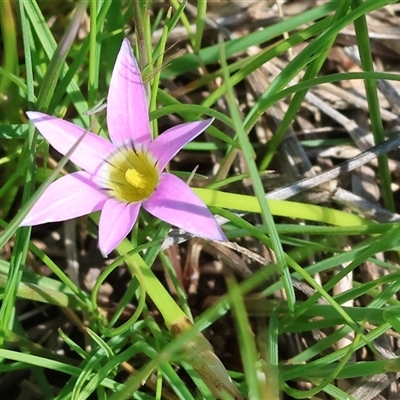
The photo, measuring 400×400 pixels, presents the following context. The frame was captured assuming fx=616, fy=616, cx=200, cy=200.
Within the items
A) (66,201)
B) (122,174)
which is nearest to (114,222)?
(66,201)

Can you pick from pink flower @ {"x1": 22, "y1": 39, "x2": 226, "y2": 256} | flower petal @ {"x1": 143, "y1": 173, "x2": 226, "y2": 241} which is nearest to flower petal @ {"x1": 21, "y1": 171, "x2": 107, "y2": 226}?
pink flower @ {"x1": 22, "y1": 39, "x2": 226, "y2": 256}

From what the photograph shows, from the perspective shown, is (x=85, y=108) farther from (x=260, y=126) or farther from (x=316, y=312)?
(x=316, y=312)

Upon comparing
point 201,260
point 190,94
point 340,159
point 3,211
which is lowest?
point 201,260

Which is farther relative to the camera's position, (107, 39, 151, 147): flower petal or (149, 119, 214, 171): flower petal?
(107, 39, 151, 147): flower petal

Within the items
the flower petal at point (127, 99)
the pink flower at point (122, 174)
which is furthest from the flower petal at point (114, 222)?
the flower petal at point (127, 99)

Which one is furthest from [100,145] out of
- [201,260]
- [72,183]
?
[201,260]

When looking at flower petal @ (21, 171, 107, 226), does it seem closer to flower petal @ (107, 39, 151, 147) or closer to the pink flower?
the pink flower

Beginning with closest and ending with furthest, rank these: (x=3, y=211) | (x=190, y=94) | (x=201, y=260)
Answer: (x=3, y=211) → (x=201, y=260) → (x=190, y=94)
